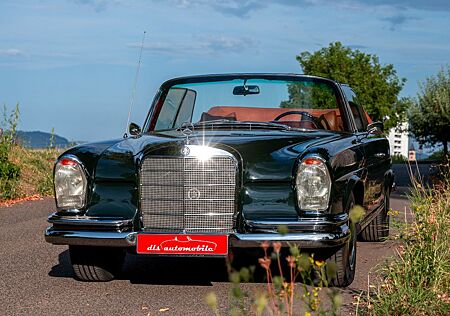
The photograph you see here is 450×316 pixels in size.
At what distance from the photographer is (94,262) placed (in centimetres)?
705

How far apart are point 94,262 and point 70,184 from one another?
0.68 meters

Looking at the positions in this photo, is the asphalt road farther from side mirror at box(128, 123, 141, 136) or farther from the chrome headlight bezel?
side mirror at box(128, 123, 141, 136)

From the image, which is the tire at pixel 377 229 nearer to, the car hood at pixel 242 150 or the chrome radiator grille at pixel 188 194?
the car hood at pixel 242 150

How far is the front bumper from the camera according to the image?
20.5ft

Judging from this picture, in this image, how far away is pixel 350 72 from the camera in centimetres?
8381

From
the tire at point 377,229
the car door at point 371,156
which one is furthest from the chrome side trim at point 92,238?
the tire at point 377,229

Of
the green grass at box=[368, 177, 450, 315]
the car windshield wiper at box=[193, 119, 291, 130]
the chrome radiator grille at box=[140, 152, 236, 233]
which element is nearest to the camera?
the green grass at box=[368, 177, 450, 315]

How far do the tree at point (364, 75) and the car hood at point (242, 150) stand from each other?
74848 millimetres

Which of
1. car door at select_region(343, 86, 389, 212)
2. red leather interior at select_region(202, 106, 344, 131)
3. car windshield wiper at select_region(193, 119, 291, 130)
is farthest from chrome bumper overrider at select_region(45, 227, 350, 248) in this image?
red leather interior at select_region(202, 106, 344, 131)

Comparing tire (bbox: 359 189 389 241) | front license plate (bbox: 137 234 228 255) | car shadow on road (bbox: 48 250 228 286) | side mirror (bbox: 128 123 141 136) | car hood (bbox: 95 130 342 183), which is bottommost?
car shadow on road (bbox: 48 250 228 286)

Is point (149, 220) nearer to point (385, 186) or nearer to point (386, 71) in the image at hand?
point (385, 186)

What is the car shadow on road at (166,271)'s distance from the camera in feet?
23.5

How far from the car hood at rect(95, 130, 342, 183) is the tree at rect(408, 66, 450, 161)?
2237cm

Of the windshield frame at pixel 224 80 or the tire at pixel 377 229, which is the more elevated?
the windshield frame at pixel 224 80
